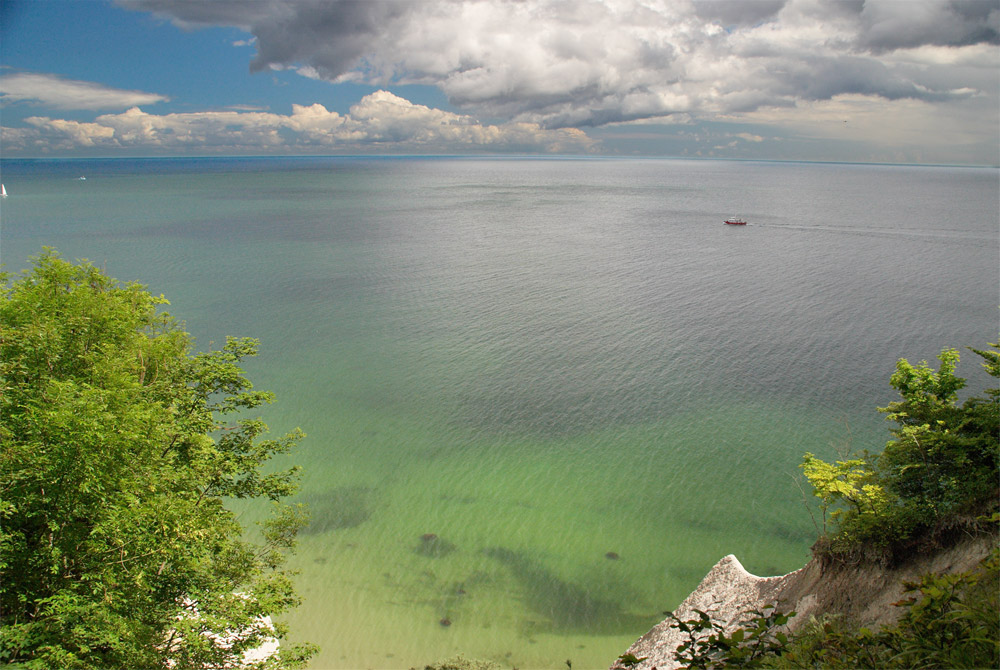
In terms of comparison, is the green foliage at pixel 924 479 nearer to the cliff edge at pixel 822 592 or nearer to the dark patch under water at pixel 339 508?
the cliff edge at pixel 822 592

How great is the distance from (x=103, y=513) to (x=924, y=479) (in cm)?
1981

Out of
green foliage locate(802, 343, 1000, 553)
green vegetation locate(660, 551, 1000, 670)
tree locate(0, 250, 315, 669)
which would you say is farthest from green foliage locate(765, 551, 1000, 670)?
tree locate(0, 250, 315, 669)

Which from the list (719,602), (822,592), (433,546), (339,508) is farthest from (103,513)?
(822,592)

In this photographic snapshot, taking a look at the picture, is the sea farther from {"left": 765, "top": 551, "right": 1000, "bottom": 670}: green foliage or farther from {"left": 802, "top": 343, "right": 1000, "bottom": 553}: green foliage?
{"left": 765, "top": 551, "right": 1000, "bottom": 670}: green foliage

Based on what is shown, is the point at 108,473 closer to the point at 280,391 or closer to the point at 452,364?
the point at 280,391

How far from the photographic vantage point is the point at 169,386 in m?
17.8

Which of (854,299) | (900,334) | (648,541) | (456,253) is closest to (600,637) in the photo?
(648,541)

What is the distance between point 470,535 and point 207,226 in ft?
333

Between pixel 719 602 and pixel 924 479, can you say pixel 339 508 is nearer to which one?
pixel 719 602

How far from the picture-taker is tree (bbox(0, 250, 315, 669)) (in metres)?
11.1

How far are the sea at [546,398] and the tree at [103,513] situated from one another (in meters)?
7.45

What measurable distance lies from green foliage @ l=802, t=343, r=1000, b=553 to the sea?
2548 mm

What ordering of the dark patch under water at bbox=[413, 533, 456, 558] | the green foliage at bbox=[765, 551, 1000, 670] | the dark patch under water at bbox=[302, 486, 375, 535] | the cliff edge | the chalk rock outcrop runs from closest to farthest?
1. the green foliage at bbox=[765, 551, 1000, 670]
2. the cliff edge
3. the chalk rock outcrop
4. the dark patch under water at bbox=[413, 533, 456, 558]
5. the dark patch under water at bbox=[302, 486, 375, 535]

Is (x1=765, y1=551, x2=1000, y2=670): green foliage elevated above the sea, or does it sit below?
above
